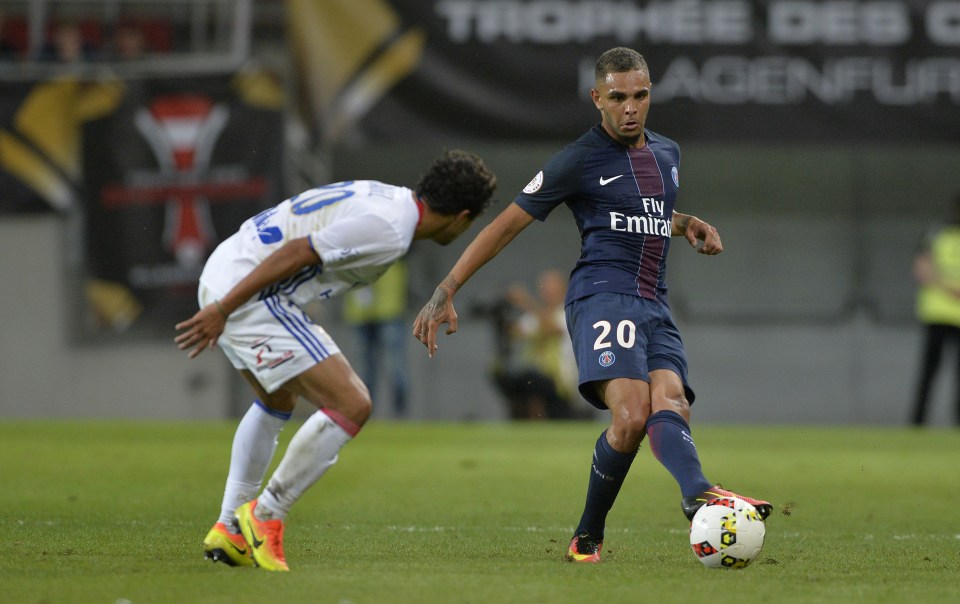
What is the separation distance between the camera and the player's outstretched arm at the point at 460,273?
217 inches

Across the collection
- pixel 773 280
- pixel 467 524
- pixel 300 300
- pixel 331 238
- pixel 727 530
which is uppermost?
pixel 331 238

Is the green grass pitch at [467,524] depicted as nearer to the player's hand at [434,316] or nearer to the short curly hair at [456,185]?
the player's hand at [434,316]

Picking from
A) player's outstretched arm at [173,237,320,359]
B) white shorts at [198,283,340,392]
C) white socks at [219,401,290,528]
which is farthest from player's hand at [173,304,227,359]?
white socks at [219,401,290,528]

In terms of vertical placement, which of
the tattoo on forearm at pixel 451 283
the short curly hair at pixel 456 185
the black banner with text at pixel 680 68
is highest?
the black banner with text at pixel 680 68

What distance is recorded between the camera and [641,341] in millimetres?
5672

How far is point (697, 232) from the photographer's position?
19.9 feet

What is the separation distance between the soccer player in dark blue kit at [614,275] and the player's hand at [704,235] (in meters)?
0.01

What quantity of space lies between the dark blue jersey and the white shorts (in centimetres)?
100

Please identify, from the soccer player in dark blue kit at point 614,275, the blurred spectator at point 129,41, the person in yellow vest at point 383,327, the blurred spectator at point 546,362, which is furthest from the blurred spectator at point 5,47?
the soccer player in dark blue kit at point 614,275

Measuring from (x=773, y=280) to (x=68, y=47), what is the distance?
8.73 m

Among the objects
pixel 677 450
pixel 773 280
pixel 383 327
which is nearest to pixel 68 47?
pixel 383 327

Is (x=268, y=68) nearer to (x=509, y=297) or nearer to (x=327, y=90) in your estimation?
(x=327, y=90)

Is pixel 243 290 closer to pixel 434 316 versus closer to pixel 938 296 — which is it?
pixel 434 316

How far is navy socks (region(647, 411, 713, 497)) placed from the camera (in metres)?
5.33
